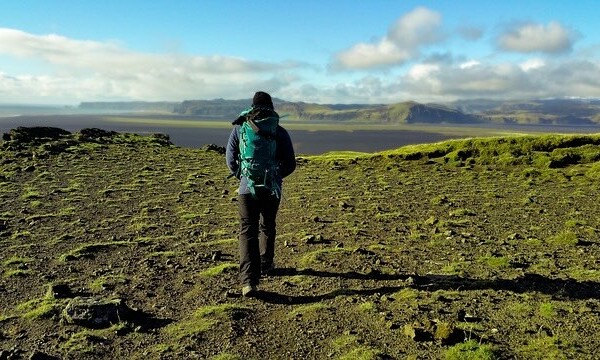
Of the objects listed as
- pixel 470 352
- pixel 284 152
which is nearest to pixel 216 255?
pixel 284 152

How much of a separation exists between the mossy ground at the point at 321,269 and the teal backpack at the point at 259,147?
2180mm

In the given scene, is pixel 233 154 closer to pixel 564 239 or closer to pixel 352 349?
pixel 352 349

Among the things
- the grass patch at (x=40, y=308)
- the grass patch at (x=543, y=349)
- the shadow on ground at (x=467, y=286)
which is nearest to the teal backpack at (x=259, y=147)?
the shadow on ground at (x=467, y=286)

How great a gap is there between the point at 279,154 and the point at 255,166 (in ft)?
2.14

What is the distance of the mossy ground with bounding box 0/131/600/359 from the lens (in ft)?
24.3

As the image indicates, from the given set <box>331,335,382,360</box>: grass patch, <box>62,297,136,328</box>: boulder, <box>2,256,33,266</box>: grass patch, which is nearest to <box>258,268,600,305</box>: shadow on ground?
<box>331,335,382,360</box>: grass patch

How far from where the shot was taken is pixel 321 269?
35.9 feet

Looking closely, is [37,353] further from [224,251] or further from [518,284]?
[518,284]

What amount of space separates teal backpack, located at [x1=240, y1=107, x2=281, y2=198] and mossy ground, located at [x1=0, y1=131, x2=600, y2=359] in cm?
218

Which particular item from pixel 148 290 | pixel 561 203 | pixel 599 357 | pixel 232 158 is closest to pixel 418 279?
pixel 599 357

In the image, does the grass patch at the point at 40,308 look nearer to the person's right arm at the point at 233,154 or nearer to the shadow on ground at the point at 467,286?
the shadow on ground at the point at 467,286

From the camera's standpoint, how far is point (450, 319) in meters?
7.94

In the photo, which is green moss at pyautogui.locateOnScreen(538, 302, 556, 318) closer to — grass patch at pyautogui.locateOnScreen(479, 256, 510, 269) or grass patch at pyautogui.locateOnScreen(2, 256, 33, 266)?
grass patch at pyautogui.locateOnScreen(479, 256, 510, 269)

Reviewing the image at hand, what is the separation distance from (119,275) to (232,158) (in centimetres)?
389
